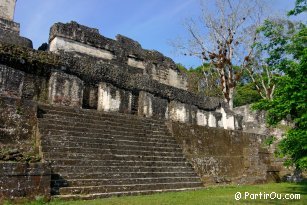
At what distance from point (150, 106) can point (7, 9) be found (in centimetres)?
889

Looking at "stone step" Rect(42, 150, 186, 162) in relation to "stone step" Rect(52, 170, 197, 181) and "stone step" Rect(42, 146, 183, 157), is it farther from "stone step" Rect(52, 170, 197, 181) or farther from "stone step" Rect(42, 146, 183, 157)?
"stone step" Rect(52, 170, 197, 181)

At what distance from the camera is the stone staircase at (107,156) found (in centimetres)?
625

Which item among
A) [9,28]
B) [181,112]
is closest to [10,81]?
[9,28]

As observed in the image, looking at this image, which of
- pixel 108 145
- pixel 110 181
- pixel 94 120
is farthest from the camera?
pixel 94 120

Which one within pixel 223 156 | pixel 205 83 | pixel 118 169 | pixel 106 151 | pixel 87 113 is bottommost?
pixel 118 169

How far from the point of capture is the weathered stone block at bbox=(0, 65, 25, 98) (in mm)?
8344

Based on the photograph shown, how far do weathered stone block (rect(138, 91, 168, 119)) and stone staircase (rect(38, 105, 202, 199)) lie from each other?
1843 mm

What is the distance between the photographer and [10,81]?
8.52 meters

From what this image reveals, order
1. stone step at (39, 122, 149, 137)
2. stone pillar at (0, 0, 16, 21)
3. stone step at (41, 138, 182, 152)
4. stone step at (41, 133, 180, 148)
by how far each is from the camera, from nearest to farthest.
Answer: stone step at (41, 138, 182, 152) → stone step at (41, 133, 180, 148) → stone step at (39, 122, 149, 137) → stone pillar at (0, 0, 16, 21)

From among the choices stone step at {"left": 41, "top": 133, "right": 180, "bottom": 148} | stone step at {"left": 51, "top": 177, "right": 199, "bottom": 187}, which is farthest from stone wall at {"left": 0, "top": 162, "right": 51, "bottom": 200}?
stone step at {"left": 41, "top": 133, "right": 180, "bottom": 148}

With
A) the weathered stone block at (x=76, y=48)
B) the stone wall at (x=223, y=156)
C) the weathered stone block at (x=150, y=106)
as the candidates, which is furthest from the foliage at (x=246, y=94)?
the weathered stone block at (x=150, y=106)

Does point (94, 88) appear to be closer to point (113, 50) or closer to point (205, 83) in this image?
point (113, 50)

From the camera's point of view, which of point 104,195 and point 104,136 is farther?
point 104,136

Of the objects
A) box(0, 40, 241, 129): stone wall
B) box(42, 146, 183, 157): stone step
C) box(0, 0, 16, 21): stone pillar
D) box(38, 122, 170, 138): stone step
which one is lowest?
box(42, 146, 183, 157): stone step
